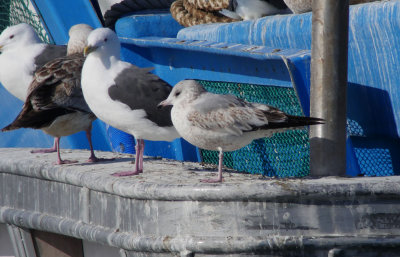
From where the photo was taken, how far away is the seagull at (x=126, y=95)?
3.46 metres

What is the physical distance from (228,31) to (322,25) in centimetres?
122

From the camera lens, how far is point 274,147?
3.93 metres

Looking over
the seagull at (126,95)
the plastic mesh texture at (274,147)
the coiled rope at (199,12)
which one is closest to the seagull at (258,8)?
the coiled rope at (199,12)

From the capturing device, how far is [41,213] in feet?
11.9

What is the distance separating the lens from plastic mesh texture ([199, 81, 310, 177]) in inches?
147

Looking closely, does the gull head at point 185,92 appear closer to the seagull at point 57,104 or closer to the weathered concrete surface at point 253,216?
the weathered concrete surface at point 253,216

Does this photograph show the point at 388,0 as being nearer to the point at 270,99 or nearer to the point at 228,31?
the point at 270,99

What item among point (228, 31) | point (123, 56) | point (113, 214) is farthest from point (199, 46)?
point (113, 214)

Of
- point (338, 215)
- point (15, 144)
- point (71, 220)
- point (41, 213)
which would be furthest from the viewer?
point (15, 144)

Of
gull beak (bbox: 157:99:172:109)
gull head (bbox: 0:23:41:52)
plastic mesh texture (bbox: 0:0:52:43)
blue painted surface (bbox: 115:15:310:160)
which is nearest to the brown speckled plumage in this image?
blue painted surface (bbox: 115:15:310:160)

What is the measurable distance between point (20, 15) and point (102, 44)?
1965 millimetres

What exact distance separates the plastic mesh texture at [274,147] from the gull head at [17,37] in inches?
50.8

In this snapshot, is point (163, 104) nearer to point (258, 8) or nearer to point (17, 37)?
point (258, 8)

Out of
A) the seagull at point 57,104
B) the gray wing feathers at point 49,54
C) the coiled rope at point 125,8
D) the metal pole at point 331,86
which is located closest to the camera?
the metal pole at point 331,86
